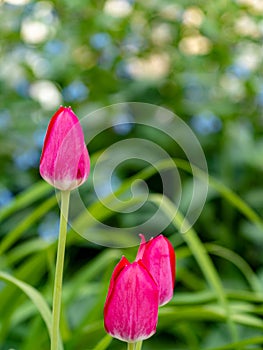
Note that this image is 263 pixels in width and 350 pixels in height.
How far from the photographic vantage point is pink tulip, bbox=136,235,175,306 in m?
0.58

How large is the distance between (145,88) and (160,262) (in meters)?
1.34

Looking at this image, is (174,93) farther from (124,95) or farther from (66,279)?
(66,279)

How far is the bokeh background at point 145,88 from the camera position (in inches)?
67.2

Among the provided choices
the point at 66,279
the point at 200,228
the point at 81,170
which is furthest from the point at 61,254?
the point at 200,228

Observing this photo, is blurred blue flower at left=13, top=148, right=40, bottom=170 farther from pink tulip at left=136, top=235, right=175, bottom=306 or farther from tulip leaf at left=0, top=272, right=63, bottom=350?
pink tulip at left=136, top=235, right=175, bottom=306

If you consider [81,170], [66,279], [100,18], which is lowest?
[81,170]

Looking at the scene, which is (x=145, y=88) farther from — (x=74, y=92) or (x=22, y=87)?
(x=22, y=87)

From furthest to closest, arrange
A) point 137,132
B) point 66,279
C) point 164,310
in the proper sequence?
point 137,132, point 66,279, point 164,310

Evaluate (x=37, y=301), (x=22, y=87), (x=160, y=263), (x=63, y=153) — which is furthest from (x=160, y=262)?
(x=22, y=87)

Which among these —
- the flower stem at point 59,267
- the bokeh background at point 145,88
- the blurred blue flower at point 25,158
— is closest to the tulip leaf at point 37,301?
the flower stem at point 59,267

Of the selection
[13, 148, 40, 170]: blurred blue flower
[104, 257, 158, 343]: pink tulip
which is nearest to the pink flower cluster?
[104, 257, 158, 343]: pink tulip

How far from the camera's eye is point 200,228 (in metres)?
1.78

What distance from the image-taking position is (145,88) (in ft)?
6.19

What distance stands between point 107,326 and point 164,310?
39cm
